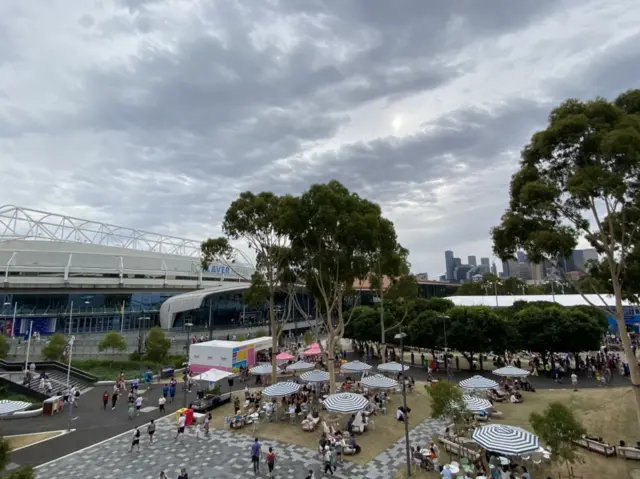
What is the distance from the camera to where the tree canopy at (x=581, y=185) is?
13.9 meters

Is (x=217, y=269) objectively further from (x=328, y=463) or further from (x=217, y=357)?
(x=328, y=463)

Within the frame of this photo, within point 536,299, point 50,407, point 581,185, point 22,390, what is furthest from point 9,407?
point 536,299

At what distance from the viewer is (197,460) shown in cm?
1656

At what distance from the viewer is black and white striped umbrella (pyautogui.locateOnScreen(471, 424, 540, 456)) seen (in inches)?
514

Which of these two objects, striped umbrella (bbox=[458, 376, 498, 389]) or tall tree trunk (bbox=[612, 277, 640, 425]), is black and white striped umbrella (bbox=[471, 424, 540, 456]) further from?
striped umbrella (bbox=[458, 376, 498, 389])

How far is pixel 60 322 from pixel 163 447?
178ft

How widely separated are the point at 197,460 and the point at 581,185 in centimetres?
1987

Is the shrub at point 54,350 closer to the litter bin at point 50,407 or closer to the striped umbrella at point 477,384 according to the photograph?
the litter bin at point 50,407

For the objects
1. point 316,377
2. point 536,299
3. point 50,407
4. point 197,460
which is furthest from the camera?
point 536,299

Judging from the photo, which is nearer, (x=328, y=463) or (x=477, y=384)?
(x=328, y=463)

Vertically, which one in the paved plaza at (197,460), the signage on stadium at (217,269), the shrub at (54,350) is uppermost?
the signage on stadium at (217,269)

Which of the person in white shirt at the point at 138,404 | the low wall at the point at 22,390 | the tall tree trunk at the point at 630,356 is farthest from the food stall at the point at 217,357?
the tall tree trunk at the point at 630,356

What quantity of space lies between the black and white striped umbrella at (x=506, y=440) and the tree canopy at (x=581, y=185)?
5.02m

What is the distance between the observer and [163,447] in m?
18.3
